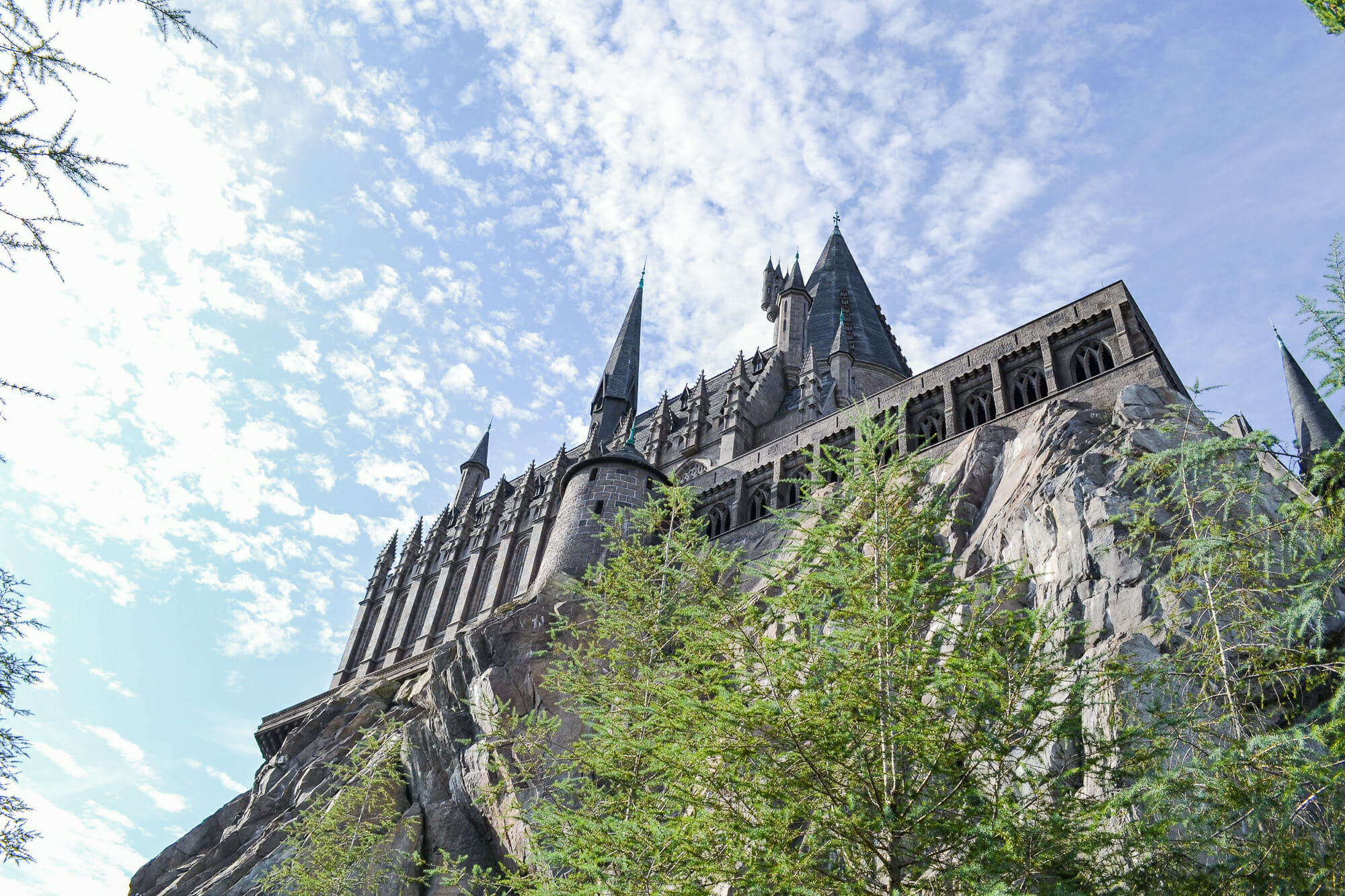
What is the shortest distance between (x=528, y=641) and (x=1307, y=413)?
22827 millimetres

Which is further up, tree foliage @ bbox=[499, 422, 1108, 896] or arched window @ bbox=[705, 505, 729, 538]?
arched window @ bbox=[705, 505, 729, 538]

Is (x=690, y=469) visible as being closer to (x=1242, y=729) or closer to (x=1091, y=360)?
(x=1091, y=360)

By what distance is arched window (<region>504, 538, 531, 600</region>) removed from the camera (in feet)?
136

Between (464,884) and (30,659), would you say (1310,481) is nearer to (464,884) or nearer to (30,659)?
(30,659)

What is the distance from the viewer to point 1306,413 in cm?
2673

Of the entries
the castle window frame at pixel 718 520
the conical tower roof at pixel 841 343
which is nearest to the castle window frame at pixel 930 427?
the castle window frame at pixel 718 520

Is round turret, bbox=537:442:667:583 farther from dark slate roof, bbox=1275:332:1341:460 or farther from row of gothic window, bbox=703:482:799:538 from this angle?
dark slate roof, bbox=1275:332:1341:460

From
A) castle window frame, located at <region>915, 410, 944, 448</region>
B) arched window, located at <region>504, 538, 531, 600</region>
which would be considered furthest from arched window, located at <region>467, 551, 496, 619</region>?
castle window frame, located at <region>915, 410, 944, 448</region>

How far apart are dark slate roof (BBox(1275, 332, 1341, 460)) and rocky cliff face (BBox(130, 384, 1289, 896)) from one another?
8088mm

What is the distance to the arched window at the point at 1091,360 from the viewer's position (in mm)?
22078

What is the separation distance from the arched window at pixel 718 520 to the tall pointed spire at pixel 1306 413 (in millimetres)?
15130

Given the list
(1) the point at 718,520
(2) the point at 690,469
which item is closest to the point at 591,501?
(1) the point at 718,520

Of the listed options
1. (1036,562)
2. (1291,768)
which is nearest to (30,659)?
(1291,768)

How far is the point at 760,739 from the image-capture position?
8477 millimetres
